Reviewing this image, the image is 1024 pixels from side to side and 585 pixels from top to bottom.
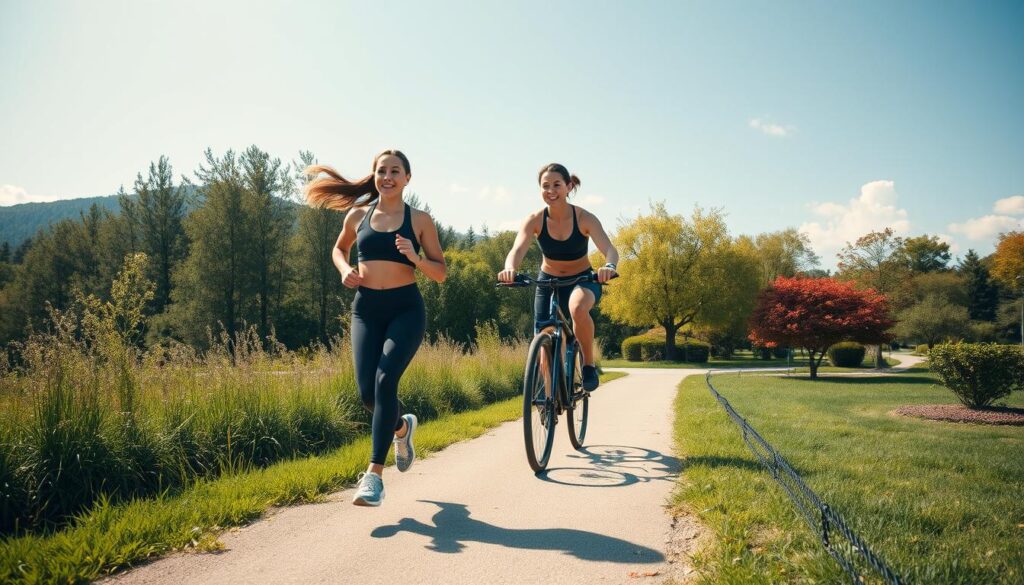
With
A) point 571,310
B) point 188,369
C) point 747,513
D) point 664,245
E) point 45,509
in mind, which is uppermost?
point 664,245

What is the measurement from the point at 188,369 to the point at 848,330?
849 inches

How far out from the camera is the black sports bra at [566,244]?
207 inches

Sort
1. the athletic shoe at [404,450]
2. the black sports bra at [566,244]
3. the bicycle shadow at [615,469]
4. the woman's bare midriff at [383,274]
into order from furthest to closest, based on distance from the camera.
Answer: the black sports bra at [566,244] → the bicycle shadow at [615,469] → the athletic shoe at [404,450] → the woman's bare midriff at [383,274]

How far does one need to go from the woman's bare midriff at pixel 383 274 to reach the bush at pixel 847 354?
3622 centimetres

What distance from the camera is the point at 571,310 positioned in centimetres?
502

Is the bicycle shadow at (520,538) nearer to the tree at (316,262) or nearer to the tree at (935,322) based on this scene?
the tree at (316,262)

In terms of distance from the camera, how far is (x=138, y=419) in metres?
4.45

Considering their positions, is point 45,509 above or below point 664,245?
below

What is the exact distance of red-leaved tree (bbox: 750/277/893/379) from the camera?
2000 centimetres

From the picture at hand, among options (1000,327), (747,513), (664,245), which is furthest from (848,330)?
(1000,327)

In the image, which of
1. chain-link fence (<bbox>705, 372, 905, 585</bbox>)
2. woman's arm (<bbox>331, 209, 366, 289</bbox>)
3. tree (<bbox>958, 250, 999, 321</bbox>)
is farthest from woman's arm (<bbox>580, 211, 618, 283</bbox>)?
tree (<bbox>958, 250, 999, 321</bbox>)

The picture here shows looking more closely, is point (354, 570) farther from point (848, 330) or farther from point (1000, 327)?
point (1000, 327)

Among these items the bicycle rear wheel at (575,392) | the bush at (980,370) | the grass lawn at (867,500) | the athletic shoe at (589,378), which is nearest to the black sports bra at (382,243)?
the bicycle rear wheel at (575,392)

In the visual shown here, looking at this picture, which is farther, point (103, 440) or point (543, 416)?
point (543, 416)
